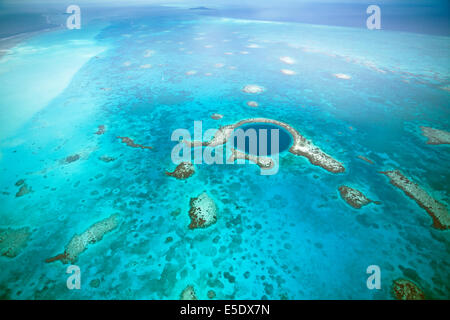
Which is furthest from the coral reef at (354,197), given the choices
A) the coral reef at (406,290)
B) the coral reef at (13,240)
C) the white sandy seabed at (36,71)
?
the white sandy seabed at (36,71)

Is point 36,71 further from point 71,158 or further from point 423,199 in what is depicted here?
point 423,199

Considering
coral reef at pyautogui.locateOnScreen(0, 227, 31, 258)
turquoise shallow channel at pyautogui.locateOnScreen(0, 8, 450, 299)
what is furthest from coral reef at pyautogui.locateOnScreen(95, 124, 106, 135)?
coral reef at pyautogui.locateOnScreen(0, 227, 31, 258)

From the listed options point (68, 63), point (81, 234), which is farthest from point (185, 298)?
point (68, 63)

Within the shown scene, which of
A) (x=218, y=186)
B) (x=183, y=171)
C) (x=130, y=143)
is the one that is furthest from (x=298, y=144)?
(x=130, y=143)

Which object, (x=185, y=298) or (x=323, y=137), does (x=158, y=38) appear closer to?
(x=323, y=137)

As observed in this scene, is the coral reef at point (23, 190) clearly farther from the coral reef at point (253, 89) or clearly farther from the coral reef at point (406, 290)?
the coral reef at point (253, 89)

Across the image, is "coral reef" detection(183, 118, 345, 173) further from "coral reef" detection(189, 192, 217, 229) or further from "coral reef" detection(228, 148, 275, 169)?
"coral reef" detection(189, 192, 217, 229)
